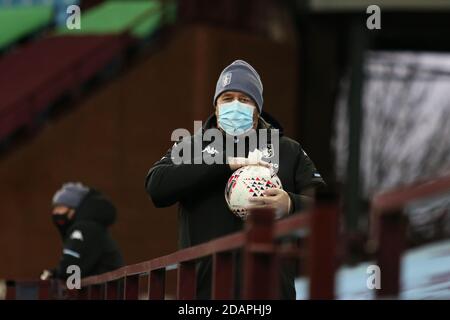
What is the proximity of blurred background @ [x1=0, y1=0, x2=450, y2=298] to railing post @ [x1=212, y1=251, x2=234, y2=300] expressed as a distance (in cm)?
1579

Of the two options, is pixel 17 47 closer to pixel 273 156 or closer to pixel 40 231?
pixel 40 231

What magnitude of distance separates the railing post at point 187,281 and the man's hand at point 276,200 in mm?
435

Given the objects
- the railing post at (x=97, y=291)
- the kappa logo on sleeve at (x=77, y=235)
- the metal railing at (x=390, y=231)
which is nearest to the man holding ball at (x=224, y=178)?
the metal railing at (x=390, y=231)

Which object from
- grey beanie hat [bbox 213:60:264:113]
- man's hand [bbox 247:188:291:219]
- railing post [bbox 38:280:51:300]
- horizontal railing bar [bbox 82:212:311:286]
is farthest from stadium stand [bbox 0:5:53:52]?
man's hand [bbox 247:188:291:219]

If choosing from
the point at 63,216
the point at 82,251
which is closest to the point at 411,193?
the point at 82,251

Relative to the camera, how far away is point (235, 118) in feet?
18.1

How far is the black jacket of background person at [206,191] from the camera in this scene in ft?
17.9

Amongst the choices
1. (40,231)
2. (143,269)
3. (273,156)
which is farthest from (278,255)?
(40,231)

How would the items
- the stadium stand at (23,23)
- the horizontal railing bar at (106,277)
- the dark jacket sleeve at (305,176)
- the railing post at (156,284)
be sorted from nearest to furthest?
the dark jacket sleeve at (305,176)
the railing post at (156,284)
the horizontal railing bar at (106,277)
the stadium stand at (23,23)

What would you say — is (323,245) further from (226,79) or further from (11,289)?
(11,289)

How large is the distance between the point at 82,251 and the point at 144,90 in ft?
39.9

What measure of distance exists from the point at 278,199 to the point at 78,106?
16.4m

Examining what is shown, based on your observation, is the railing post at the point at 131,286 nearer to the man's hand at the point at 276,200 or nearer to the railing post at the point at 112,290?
the railing post at the point at 112,290
